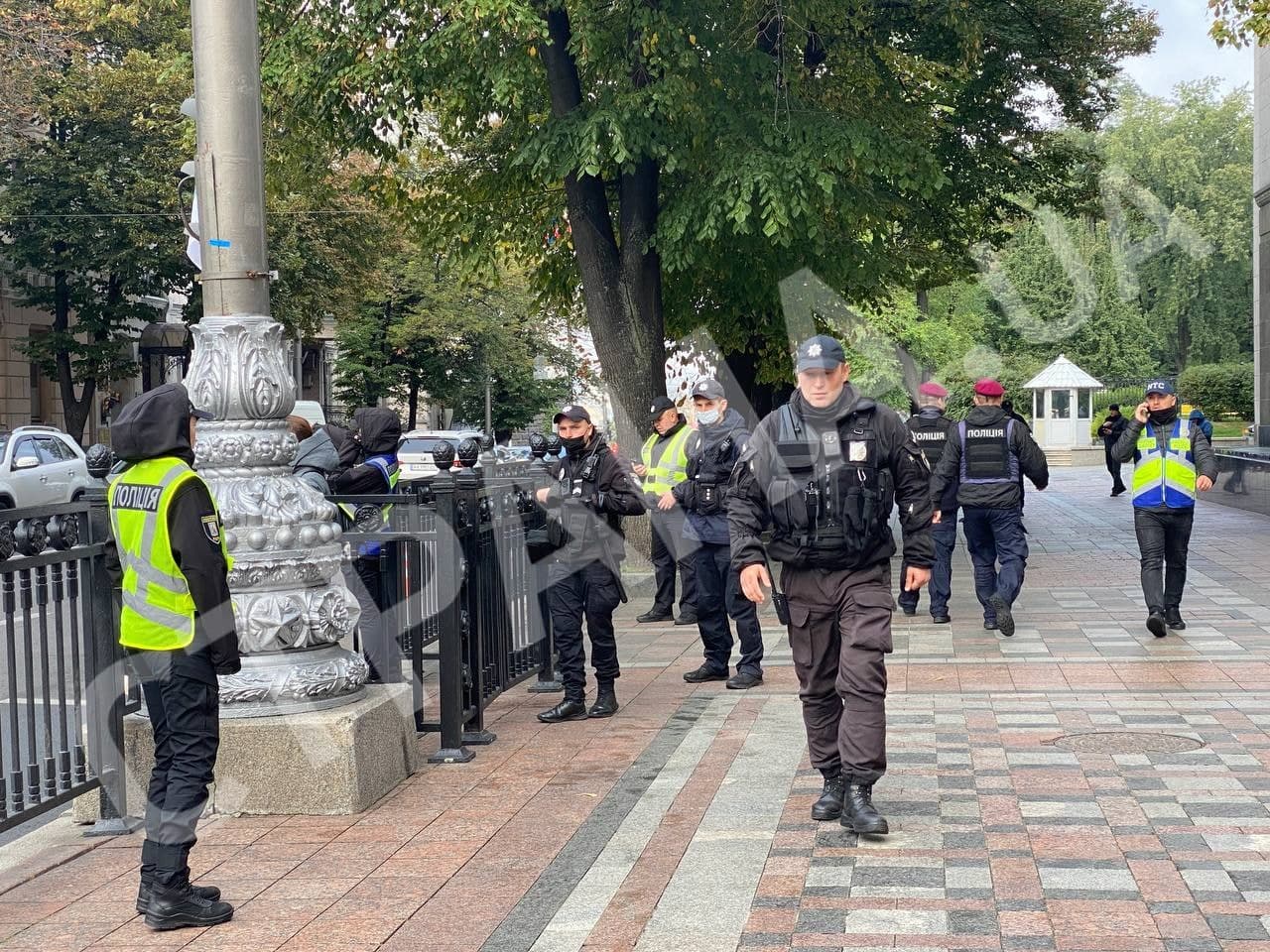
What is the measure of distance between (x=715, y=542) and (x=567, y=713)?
2058 millimetres

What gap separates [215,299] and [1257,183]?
99.8 ft

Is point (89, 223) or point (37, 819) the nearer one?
point (37, 819)

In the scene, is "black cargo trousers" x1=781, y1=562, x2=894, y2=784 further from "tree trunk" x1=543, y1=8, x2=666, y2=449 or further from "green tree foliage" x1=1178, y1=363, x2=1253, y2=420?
"green tree foliage" x1=1178, y1=363, x2=1253, y2=420

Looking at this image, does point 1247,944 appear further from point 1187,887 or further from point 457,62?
point 457,62

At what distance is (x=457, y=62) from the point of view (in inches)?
559

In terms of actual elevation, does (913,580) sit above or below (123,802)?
above

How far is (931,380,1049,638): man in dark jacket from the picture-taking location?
11734mm

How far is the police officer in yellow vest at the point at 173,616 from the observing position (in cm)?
501

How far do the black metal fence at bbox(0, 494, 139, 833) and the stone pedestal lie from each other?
92 millimetres

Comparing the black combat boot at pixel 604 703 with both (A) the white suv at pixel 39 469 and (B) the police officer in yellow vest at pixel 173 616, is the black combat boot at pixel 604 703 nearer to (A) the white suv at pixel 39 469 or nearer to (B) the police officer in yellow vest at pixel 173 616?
(B) the police officer in yellow vest at pixel 173 616

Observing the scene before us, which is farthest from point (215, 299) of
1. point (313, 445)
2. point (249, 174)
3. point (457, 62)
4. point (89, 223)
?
point (89, 223)

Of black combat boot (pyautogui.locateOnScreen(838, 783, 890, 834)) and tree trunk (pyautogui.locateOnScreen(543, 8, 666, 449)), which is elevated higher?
tree trunk (pyautogui.locateOnScreen(543, 8, 666, 449))

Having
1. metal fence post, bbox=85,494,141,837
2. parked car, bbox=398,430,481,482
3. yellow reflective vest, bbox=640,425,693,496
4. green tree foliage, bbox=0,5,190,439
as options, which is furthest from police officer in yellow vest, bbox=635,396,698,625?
green tree foliage, bbox=0,5,190,439

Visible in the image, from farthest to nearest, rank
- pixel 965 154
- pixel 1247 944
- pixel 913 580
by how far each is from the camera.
Result: pixel 965 154, pixel 913 580, pixel 1247 944
